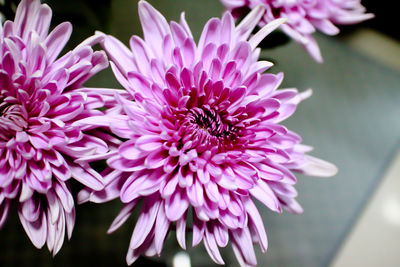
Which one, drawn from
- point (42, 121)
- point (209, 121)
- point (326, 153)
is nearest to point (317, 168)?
point (209, 121)

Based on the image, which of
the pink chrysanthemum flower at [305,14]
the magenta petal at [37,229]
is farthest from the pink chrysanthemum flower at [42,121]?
the pink chrysanthemum flower at [305,14]

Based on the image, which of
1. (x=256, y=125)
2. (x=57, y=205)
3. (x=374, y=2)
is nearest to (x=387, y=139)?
(x=374, y=2)

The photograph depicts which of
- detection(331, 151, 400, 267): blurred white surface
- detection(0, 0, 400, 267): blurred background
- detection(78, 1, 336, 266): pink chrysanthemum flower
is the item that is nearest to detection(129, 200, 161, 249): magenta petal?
detection(78, 1, 336, 266): pink chrysanthemum flower

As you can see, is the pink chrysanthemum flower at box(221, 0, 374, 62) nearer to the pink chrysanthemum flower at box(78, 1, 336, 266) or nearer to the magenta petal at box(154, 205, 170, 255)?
the pink chrysanthemum flower at box(78, 1, 336, 266)

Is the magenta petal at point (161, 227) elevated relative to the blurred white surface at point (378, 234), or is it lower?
elevated

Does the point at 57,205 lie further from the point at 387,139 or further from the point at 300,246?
the point at 387,139

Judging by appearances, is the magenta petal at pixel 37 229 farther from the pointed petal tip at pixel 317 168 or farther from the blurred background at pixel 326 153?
the pointed petal tip at pixel 317 168

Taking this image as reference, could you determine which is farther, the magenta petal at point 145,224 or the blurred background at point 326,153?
the blurred background at point 326,153
